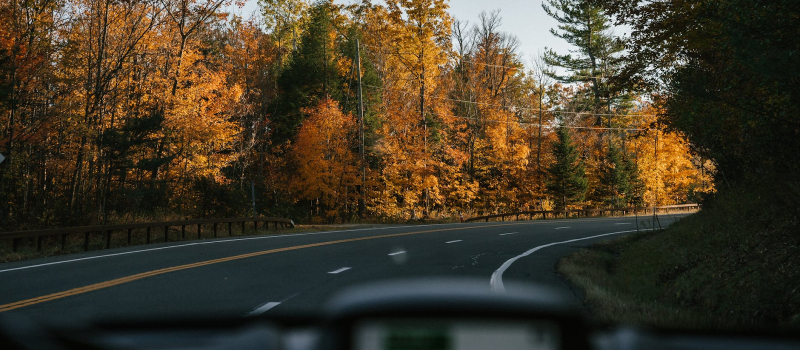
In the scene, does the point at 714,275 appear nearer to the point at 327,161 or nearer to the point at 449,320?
the point at 449,320

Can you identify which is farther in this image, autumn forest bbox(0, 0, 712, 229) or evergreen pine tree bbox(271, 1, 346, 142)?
evergreen pine tree bbox(271, 1, 346, 142)

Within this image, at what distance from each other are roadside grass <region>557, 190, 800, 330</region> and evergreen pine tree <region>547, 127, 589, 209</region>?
37.5m

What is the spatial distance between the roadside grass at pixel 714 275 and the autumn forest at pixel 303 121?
14.4ft

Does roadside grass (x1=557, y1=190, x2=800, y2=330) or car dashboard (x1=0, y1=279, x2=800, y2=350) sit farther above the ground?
car dashboard (x1=0, y1=279, x2=800, y2=350)

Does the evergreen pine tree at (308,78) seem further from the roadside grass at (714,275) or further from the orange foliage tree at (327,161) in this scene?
the roadside grass at (714,275)

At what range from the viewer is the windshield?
8.56m

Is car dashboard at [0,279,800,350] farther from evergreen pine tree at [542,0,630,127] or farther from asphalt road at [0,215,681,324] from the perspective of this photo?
evergreen pine tree at [542,0,630,127]

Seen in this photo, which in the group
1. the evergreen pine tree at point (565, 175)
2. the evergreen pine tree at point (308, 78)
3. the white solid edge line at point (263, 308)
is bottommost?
the white solid edge line at point (263, 308)

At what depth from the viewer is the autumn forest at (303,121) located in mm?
24266

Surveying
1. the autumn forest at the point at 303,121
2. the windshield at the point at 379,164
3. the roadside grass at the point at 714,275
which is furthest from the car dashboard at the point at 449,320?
the autumn forest at the point at 303,121

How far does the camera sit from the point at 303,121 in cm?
4538

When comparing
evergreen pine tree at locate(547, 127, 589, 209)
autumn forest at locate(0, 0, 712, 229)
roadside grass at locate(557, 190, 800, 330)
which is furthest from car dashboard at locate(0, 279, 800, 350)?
evergreen pine tree at locate(547, 127, 589, 209)

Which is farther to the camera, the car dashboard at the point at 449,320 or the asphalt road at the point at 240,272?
the asphalt road at the point at 240,272

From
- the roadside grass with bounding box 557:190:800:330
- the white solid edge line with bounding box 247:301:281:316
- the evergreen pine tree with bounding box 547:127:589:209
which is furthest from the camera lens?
the evergreen pine tree with bounding box 547:127:589:209
